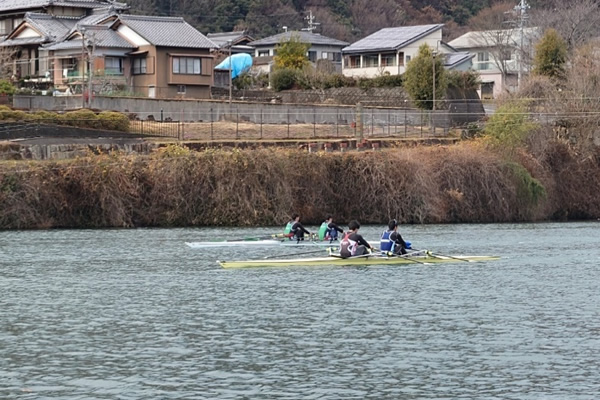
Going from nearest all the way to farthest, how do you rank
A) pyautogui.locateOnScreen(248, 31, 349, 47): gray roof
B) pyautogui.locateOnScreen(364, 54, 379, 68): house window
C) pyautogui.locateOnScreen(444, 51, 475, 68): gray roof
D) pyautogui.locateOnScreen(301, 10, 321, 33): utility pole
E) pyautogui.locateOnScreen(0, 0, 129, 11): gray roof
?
1. pyautogui.locateOnScreen(0, 0, 129, 11): gray roof
2. pyautogui.locateOnScreen(444, 51, 475, 68): gray roof
3. pyautogui.locateOnScreen(364, 54, 379, 68): house window
4. pyautogui.locateOnScreen(248, 31, 349, 47): gray roof
5. pyautogui.locateOnScreen(301, 10, 321, 33): utility pole

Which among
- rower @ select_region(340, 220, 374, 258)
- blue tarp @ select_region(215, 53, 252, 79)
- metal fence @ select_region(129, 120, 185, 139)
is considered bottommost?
rower @ select_region(340, 220, 374, 258)

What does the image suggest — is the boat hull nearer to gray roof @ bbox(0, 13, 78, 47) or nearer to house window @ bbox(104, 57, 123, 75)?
house window @ bbox(104, 57, 123, 75)

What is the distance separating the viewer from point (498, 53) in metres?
110

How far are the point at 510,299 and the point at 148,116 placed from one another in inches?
1692

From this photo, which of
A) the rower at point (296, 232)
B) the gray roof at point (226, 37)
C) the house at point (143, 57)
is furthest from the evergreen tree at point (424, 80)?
the gray roof at point (226, 37)

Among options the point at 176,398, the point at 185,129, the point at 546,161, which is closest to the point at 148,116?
the point at 185,129

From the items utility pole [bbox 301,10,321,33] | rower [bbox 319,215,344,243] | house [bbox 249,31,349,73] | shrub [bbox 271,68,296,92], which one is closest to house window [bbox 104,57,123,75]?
shrub [bbox 271,68,296,92]

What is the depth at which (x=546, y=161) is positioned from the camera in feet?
215

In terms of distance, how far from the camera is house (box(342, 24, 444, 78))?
100 meters

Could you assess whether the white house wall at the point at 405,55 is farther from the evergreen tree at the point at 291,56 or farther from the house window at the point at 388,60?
the evergreen tree at the point at 291,56

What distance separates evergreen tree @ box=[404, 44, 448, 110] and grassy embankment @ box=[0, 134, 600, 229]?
42.2ft

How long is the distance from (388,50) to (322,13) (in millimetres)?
32560

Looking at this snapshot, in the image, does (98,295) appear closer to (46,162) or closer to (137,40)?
(46,162)

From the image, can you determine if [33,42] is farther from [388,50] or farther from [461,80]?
[461,80]
